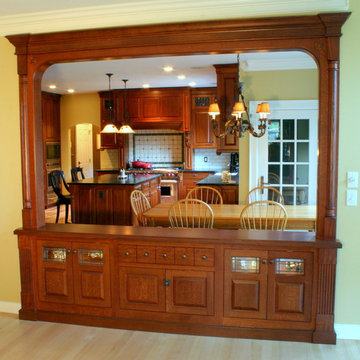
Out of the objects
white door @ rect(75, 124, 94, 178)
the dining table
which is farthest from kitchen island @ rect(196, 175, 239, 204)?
white door @ rect(75, 124, 94, 178)

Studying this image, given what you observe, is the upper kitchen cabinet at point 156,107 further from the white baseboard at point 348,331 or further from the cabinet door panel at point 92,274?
the white baseboard at point 348,331

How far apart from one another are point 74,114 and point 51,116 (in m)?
0.52

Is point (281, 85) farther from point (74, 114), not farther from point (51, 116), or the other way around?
point (51, 116)

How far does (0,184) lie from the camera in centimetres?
362

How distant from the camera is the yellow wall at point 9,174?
3.49m

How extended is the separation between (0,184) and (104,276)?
1.29m

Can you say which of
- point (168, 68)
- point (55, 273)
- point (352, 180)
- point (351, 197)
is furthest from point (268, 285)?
point (168, 68)

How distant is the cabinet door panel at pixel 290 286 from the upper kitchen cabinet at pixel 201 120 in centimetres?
541

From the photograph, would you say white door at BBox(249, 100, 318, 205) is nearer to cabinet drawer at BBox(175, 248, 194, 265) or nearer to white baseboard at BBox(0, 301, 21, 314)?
cabinet drawer at BBox(175, 248, 194, 265)

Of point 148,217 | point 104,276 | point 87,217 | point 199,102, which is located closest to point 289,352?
point 104,276

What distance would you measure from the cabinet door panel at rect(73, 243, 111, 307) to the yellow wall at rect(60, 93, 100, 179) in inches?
239

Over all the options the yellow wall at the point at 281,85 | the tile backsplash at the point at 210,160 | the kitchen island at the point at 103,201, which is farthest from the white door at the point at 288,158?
the tile backsplash at the point at 210,160

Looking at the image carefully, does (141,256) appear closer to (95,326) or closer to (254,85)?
(95,326)

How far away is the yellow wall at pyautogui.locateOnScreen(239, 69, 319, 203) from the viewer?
16.8 feet
